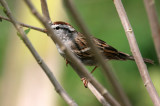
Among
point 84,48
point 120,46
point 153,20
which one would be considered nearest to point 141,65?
point 153,20

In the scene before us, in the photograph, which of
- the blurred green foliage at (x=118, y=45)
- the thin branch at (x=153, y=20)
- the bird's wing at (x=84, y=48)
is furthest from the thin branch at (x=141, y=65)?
the blurred green foliage at (x=118, y=45)

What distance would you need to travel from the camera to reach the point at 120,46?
4.12 m

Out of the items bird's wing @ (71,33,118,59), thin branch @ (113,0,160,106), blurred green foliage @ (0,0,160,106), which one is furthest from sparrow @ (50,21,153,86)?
thin branch @ (113,0,160,106)

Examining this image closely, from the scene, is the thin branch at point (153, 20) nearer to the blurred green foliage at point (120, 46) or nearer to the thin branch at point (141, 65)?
the thin branch at point (141, 65)

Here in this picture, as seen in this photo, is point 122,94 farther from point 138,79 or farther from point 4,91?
point 4,91

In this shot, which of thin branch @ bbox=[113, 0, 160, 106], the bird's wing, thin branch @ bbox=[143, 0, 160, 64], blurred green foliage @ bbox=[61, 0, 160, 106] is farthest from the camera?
blurred green foliage @ bbox=[61, 0, 160, 106]

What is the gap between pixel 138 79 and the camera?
3.94 meters

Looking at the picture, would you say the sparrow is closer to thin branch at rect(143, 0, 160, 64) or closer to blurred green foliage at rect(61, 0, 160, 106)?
blurred green foliage at rect(61, 0, 160, 106)

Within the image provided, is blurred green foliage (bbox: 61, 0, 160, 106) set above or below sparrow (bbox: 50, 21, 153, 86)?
below

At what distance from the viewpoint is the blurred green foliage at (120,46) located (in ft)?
12.5

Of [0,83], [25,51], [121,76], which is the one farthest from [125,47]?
[0,83]

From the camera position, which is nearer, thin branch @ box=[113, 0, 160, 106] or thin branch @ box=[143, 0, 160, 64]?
A: thin branch @ box=[143, 0, 160, 64]

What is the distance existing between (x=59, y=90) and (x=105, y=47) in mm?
1873

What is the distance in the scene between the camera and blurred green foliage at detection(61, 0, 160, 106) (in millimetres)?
3818
